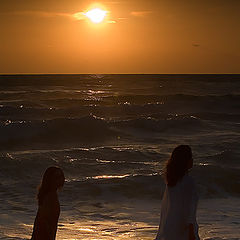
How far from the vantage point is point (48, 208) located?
5.78 meters

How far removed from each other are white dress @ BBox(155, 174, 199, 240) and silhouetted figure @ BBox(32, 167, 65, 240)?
3.60 ft

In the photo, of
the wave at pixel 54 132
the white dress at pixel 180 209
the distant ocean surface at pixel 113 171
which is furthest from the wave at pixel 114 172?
the white dress at pixel 180 209

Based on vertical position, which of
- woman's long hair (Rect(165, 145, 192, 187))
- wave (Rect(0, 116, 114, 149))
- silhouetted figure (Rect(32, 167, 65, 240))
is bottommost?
silhouetted figure (Rect(32, 167, 65, 240))

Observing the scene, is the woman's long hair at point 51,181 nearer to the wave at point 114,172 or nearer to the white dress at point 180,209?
the white dress at point 180,209

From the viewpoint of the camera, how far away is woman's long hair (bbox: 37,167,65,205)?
18.8 feet

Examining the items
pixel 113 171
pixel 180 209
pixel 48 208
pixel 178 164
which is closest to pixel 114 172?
pixel 113 171

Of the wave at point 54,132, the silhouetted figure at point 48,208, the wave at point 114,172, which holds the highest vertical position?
the wave at point 54,132

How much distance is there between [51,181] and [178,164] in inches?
51.6

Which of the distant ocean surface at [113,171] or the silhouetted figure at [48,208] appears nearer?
the silhouetted figure at [48,208]

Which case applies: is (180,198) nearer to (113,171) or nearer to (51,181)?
(51,181)

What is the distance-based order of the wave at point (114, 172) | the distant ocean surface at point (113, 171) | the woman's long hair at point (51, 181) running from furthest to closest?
1. the wave at point (114, 172)
2. the distant ocean surface at point (113, 171)
3. the woman's long hair at point (51, 181)

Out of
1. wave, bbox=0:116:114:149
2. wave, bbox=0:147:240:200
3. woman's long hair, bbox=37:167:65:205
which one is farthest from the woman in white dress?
wave, bbox=0:116:114:149

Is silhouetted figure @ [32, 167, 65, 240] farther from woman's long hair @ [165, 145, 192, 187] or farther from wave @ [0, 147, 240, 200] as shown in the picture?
wave @ [0, 147, 240, 200]

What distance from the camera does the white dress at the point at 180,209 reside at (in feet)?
17.2
